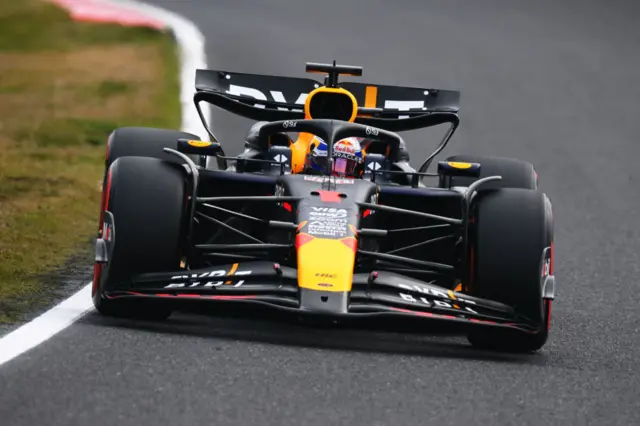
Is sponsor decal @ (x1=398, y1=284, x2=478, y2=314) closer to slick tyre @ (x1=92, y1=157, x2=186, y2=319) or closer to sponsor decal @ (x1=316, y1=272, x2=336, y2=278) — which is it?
sponsor decal @ (x1=316, y1=272, x2=336, y2=278)

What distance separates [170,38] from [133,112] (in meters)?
5.78

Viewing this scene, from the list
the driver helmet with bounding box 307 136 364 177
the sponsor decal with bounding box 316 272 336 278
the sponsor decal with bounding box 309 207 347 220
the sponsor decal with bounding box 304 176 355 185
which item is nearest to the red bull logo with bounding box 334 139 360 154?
the driver helmet with bounding box 307 136 364 177

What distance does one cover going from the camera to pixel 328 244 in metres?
7.76

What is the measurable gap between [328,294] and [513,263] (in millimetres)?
1124

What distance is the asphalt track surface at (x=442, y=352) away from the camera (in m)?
5.83

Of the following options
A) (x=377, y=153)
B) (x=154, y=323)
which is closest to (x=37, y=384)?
(x=154, y=323)

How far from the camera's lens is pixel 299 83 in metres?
11.1

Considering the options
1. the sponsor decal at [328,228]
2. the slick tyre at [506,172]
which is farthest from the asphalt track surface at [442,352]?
the slick tyre at [506,172]

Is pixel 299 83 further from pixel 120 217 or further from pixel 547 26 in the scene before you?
pixel 547 26

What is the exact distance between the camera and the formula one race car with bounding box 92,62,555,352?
7.58 meters

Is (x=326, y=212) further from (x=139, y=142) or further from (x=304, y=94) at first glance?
(x=304, y=94)

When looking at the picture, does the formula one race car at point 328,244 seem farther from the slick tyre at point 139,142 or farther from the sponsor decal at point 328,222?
the slick tyre at point 139,142

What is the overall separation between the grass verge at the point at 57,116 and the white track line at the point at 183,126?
0.54ft

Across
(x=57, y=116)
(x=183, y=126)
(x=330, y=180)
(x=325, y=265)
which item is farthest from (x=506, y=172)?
(x=57, y=116)
